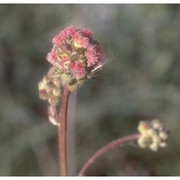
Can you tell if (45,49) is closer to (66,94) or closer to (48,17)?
(48,17)

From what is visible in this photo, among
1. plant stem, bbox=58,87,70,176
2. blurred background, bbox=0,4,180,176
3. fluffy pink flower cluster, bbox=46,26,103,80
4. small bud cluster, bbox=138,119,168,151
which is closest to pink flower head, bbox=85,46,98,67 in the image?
fluffy pink flower cluster, bbox=46,26,103,80

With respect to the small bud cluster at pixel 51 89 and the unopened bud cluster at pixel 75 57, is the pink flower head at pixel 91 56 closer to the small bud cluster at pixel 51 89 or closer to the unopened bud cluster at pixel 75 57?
the unopened bud cluster at pixel 75 57

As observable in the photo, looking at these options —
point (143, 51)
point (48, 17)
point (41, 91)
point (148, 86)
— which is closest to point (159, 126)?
point (41, 91)

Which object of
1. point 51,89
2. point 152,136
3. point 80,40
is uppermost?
point 80,40

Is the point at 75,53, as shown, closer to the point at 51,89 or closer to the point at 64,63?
the point at 64,63

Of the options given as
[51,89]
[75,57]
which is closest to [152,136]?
[51,89]

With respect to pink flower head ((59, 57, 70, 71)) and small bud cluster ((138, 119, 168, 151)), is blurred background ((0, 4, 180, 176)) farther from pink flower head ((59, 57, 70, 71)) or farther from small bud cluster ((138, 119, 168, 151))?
pink flower head ((59, 57, 70, 71))

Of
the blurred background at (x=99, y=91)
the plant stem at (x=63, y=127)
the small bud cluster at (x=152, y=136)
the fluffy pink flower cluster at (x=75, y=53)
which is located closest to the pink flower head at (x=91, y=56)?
the fluffy pink flower cluster at (x=75, y=53)
